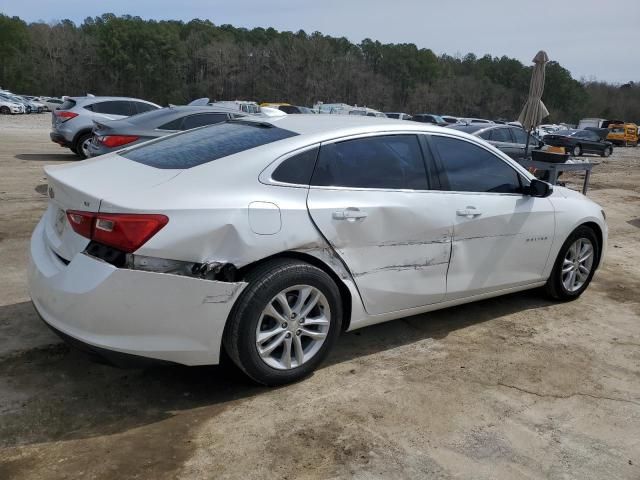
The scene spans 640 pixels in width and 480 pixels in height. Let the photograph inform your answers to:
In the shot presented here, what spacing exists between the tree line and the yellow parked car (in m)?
58.0

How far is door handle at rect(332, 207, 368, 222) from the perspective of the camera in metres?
3.52

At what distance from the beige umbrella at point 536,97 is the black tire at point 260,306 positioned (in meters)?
7.78

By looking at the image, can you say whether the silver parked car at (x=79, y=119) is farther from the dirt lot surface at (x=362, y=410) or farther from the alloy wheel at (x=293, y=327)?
the alloy wheel at (x=293, y=327)

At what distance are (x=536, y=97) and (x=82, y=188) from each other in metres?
9.12

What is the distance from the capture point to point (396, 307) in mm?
3955

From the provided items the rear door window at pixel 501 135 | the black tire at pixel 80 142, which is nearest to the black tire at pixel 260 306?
the black tire at pixel 80 142

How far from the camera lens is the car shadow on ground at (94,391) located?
301 cm

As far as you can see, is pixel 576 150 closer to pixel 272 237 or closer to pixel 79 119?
pixel 79 119

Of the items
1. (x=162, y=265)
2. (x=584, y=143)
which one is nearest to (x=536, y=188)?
(x=162, y=265)

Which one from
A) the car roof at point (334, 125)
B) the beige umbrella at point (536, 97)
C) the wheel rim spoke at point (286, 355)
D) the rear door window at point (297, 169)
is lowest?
the wheel rim spoke at point (286, 355)

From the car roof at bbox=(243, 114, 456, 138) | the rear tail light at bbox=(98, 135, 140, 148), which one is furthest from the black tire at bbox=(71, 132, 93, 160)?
the car roof at bbox=(243, 114, 456, 138)

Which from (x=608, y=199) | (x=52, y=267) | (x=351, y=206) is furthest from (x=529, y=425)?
(x=608, y=199)

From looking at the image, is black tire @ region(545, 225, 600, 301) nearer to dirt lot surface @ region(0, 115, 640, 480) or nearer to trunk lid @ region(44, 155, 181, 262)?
dirt lot surface @ region(0, 115, 640, 480)

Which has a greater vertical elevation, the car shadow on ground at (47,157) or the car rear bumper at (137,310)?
the car rear bumper at (137,310)
